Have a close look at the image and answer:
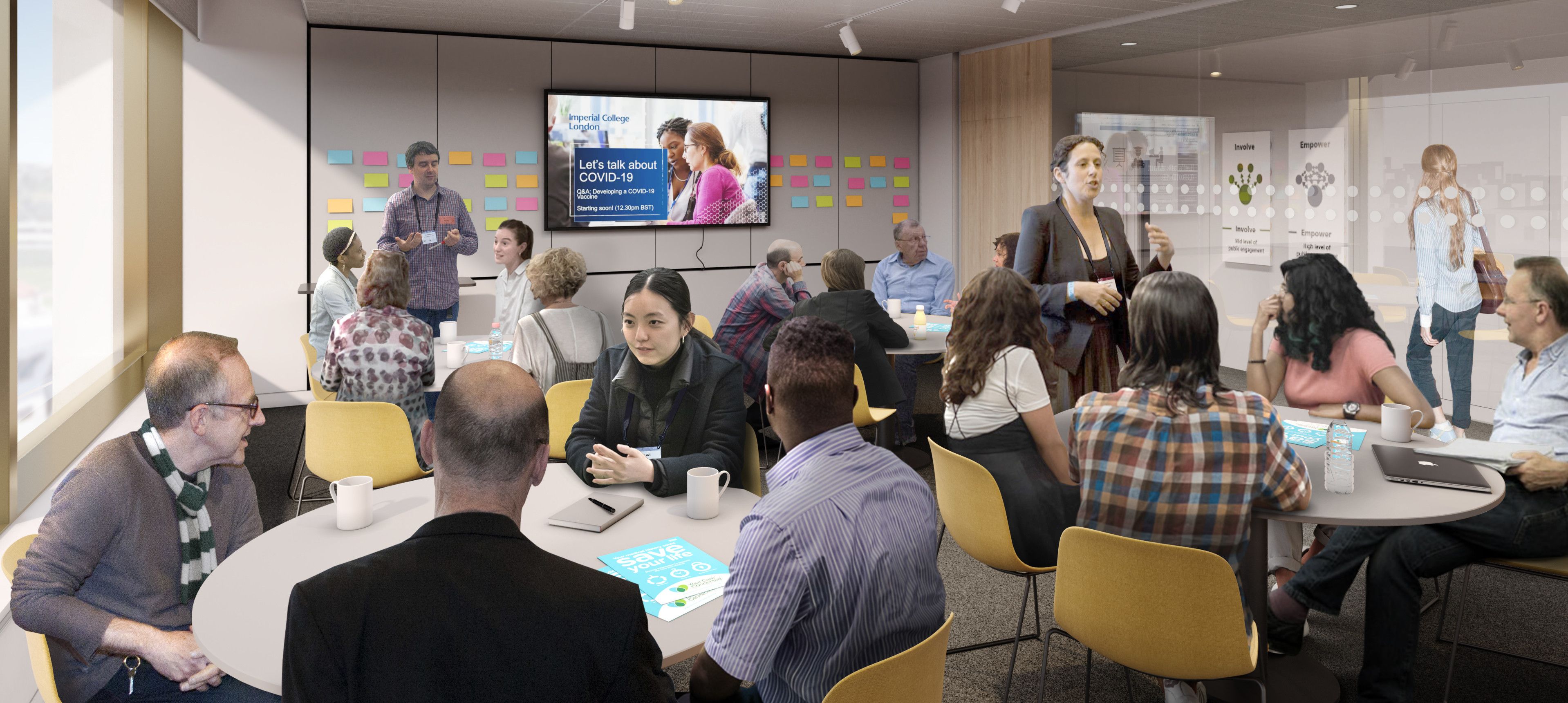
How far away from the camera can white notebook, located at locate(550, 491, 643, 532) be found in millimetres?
2252

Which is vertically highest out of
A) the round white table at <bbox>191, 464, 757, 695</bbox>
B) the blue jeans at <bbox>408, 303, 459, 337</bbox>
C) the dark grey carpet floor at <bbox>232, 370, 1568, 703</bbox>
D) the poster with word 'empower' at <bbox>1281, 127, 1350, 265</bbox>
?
the poster with word 'empower' at <bbox>1281, 127, 1350, 265</bbox>

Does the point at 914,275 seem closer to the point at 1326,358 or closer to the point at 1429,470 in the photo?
the point at 1326,358

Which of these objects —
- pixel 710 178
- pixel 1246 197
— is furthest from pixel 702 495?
pixel 710 178

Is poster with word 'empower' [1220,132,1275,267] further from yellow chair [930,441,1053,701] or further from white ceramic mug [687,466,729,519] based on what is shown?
white ceramic mug [687,466,729,519]

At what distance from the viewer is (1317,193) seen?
229 inches

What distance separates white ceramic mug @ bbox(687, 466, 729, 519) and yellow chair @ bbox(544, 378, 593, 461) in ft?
4.05

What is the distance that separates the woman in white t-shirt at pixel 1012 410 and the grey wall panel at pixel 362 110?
17.6ft

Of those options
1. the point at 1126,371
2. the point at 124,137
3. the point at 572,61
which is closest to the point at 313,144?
the point at 124,137

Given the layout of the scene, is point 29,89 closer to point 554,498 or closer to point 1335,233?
point 554,498

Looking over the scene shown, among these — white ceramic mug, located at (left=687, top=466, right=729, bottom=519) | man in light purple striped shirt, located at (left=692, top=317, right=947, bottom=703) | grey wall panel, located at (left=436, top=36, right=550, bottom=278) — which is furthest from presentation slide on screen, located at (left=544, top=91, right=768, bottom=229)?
man in light purple striped shirt, located at (left=692, top=317, right=947, bottom=703)

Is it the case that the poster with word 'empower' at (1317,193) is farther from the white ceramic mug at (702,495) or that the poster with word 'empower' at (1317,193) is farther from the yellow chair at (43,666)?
the yellow chair at (43,666)

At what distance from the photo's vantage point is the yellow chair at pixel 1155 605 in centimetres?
208

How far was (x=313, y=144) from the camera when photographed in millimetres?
6961

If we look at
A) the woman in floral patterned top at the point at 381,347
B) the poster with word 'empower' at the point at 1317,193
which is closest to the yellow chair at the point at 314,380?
the woman in floral patterned top at the point at 381,347
